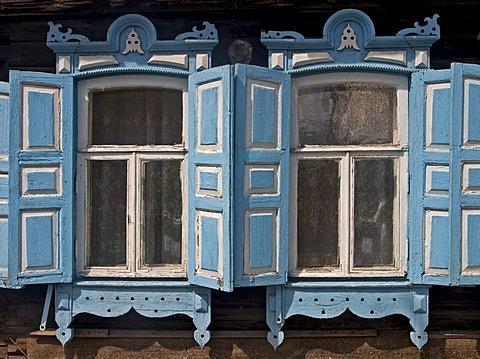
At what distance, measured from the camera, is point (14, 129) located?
3.52m

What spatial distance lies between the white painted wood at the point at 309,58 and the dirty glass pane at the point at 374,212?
0.66 meters

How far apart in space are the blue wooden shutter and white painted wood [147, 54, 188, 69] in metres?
0.38

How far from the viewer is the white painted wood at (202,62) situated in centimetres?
360

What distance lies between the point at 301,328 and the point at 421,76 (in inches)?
67.7

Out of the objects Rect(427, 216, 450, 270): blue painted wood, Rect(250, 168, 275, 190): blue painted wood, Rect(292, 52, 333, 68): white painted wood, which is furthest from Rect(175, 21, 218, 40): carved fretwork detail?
Rect(427, 216, 450, 270): blue painted wood

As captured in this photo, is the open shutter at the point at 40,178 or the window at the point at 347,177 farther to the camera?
the window at the point at 347,177

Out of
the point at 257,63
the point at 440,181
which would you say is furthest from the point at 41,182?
the point at 440,181

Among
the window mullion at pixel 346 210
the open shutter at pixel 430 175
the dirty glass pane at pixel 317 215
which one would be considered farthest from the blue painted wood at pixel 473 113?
the dirty glass pane at pixel 317 215

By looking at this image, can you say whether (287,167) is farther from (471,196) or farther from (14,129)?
(14,129)

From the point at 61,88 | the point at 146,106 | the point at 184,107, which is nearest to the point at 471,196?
the point at 184,107

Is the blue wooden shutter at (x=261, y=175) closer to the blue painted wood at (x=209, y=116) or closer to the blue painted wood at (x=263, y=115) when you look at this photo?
the blue painted wood at (x=263, y=115)

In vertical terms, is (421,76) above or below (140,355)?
above

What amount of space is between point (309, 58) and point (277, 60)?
19 centimetres

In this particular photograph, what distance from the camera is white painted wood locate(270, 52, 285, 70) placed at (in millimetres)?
3589
